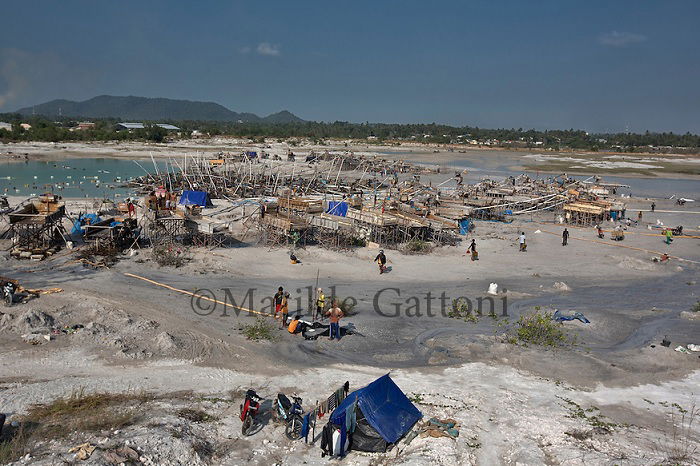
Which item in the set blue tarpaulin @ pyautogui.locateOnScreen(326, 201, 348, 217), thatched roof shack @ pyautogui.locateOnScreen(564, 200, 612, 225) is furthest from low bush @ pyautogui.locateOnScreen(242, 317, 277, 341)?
thatched roof shack @ pyautogui.locateOnScreen(564, 200, 612, 225)

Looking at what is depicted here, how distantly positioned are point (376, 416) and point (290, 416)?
5.31 ft

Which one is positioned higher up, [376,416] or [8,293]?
[8,293]

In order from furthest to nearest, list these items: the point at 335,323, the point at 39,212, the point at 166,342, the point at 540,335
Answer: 1. the point at 39,212
2. the point at 540,335
3. the point at 335,323
4. the point at 166,342

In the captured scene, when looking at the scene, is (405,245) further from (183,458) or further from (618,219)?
(618,219)

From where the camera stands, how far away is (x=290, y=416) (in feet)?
32.2

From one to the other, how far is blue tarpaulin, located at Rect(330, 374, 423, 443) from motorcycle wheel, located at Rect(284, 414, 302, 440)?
64 cm

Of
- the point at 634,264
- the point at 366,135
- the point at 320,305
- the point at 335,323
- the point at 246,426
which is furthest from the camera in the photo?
the point at 366,135

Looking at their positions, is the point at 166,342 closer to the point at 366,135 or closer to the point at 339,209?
the point at 339,209

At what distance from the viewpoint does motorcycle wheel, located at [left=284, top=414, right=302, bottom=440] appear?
31.9ft

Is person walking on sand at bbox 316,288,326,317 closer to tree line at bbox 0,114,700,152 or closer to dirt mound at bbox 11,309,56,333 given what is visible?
dirt mound at bbox 11,309,56,333

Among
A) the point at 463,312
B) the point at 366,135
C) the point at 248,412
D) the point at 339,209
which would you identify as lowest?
the point at 463,312

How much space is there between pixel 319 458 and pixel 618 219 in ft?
114

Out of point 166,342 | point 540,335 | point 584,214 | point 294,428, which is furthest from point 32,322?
point 584,214

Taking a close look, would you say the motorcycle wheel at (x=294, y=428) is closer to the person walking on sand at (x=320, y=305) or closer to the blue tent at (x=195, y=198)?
the person walking on sand at (x=320, y=305)
